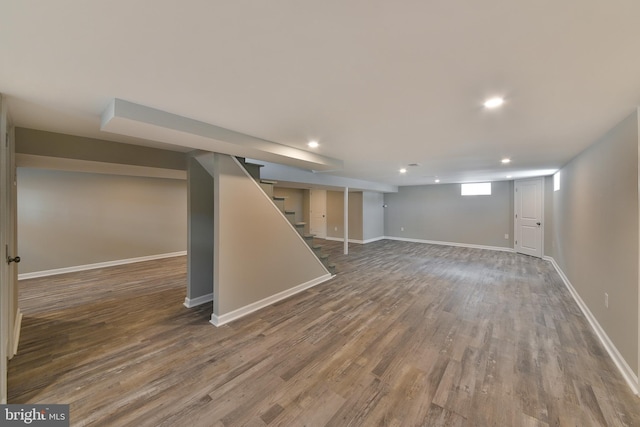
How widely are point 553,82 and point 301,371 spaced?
8.90 ft

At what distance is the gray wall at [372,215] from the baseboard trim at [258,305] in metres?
4.49

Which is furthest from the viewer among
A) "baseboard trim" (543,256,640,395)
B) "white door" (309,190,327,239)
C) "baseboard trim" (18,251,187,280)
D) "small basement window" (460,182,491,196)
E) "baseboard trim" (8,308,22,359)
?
"white door" (309,190,327,239)

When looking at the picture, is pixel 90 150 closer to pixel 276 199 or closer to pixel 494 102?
pixel 276 199

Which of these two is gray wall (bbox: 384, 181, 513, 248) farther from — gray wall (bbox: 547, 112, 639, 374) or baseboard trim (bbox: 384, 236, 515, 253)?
gray wall (bbox: 547, 112, 639, 374)

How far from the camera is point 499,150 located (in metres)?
3.11

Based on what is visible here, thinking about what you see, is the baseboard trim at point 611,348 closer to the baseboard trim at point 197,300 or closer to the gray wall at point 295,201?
the baseboard trim at point 197,300

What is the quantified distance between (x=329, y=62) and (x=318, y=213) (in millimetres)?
7991

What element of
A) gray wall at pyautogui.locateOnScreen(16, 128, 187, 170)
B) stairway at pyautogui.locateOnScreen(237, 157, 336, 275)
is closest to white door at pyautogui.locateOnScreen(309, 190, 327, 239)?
stairway at pyautogui.locateOnScreen(237, 157, 336, 275)

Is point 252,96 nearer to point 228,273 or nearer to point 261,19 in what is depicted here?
point 261,19

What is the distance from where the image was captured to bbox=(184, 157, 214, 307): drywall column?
129 inches

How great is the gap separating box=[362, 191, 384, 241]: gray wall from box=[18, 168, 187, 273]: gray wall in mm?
5619

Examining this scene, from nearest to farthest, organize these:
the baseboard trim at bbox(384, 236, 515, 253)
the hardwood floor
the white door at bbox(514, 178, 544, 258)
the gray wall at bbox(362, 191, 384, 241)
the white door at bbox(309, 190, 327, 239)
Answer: the hardwood floor
the white door at bbox(514, 178, 544, 258)
the baseboard trim at bbox(384, 236, 515, 253)
the gray wall at bbox(362, 191, 384, 241)
the white door at bbox(309, 190, 327, 239)

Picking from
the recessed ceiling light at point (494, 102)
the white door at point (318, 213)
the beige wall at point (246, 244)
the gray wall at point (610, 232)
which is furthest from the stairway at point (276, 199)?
the white door at point (318, 213)

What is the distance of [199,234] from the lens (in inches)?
133
